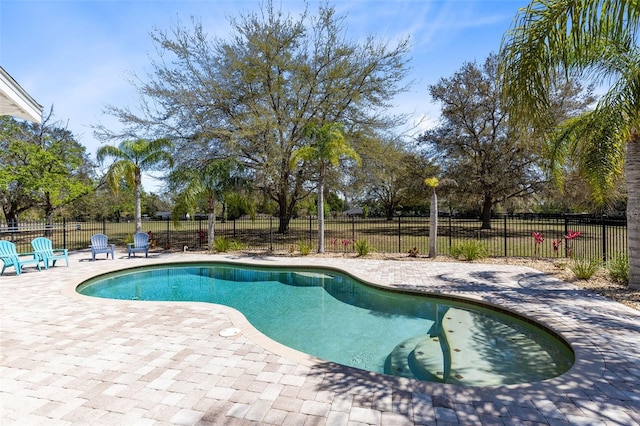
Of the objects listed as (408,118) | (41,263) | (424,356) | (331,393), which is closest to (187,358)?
(331,393)

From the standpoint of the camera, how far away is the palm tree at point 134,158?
1506 centimetres

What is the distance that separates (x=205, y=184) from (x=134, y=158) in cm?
434

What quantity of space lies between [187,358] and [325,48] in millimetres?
15282

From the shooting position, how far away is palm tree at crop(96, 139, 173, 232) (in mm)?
15065

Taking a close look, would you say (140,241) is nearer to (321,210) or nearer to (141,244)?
(141,244)

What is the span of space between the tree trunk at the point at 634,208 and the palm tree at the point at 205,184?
1354 centimetres

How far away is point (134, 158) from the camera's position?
15.6 meters

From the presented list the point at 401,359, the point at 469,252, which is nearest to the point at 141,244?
the point at 401,359

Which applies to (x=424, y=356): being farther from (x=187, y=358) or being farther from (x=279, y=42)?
(x=279, y=42)

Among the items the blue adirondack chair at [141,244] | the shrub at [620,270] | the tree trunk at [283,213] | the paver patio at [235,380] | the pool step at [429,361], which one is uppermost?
the tree trunk at [283,213]

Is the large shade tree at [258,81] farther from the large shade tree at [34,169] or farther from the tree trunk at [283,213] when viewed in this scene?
the large shade tree at [34,169]

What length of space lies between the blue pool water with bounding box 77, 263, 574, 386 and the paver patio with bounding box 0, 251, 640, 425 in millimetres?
599

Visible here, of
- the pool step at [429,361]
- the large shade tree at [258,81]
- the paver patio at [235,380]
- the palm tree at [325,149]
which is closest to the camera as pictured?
the paver patio at [235,380]

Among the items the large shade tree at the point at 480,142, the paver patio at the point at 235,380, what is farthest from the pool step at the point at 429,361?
the large shade tree at the point at 480,142
